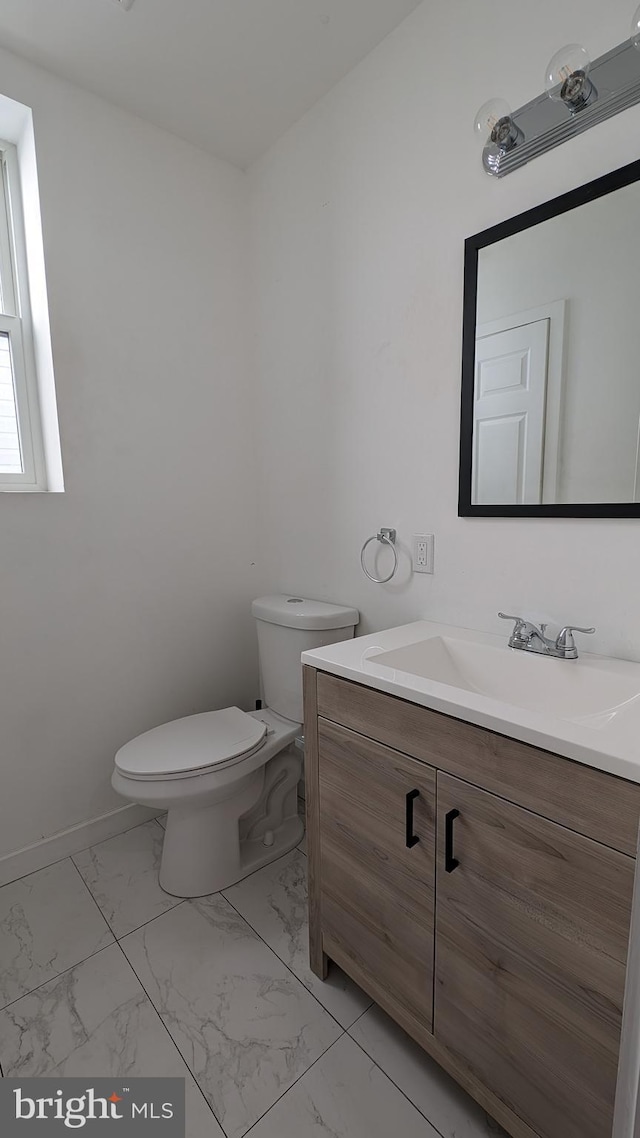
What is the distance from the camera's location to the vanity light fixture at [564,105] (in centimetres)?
94

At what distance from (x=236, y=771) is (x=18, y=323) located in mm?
1547

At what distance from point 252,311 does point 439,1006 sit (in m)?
2.14

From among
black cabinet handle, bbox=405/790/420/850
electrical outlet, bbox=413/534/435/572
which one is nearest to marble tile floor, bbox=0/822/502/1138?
black cabinet handle, bbox=405/790/420/850

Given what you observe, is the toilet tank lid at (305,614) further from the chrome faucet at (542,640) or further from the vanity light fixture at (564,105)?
the vanity light fixture at (564,105)

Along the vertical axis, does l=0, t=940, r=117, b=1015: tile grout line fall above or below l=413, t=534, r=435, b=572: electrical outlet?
below

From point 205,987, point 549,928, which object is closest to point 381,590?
point 549,928

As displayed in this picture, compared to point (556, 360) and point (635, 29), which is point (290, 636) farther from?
point (635, 29)

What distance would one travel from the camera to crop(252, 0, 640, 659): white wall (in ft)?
3.52

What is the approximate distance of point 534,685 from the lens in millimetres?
1063

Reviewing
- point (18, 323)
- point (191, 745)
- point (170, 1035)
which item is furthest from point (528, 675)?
point (18, 323)

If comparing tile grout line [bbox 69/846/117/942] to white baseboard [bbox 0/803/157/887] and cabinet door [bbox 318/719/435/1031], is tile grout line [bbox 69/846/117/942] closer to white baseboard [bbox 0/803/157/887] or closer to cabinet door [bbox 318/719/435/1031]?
white baseboard [bbox 0/803/157/887]

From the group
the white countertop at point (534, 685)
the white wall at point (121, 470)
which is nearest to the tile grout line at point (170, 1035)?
the white wall at point (121, 470)

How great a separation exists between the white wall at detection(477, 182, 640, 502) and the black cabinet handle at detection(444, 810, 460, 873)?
700 mm

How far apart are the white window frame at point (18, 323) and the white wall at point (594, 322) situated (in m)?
1.45
